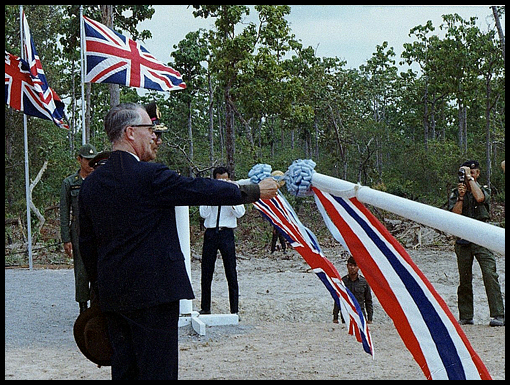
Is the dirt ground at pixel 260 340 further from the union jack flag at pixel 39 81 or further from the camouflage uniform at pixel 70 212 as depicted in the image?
the union jack flag at pixel 39 81

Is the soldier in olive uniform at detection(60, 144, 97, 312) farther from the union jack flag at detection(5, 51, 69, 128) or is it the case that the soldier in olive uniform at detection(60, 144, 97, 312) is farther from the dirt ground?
the union jack flag at detection(5, 51, 69, 128)

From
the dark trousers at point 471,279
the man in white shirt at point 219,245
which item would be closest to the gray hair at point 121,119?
the man in white shirt at point 219,245

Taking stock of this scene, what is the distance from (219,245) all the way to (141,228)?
488 cm

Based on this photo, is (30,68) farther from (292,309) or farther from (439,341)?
(439,341)

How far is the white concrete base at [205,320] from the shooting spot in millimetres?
7410

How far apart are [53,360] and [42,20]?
110 ft

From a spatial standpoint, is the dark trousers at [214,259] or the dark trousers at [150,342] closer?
the dark trousers at [150,342]

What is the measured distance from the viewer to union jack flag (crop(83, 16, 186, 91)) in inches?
411

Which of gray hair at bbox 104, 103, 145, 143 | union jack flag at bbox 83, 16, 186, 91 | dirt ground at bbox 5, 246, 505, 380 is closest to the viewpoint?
gray hair at bbox 104, 103, 145, 143

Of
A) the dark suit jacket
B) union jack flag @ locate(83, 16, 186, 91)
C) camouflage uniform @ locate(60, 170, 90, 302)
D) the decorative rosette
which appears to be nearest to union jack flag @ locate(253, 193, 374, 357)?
the decorative rosette

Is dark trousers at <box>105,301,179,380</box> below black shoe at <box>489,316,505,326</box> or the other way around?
the other way around

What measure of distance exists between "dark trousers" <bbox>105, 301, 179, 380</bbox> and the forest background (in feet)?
46.0

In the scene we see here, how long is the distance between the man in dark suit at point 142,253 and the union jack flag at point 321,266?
2.62 ft

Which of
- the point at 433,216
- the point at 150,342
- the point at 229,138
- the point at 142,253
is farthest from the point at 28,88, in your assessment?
the point at 229,138
